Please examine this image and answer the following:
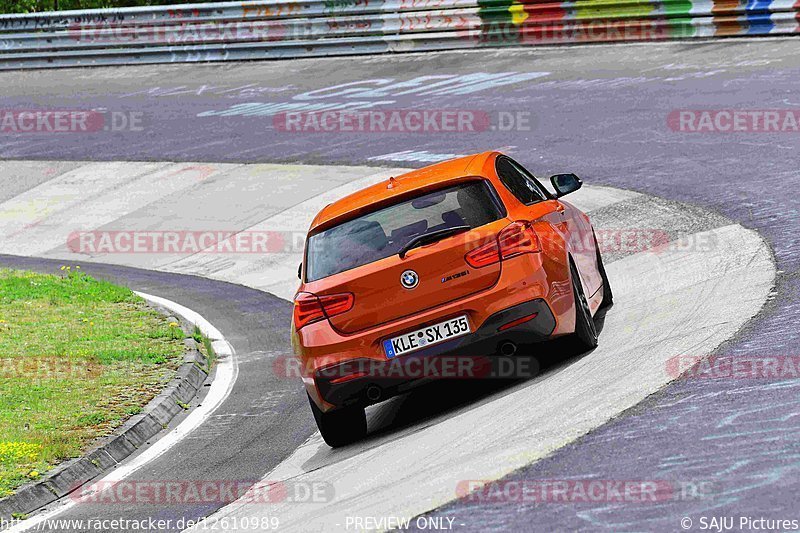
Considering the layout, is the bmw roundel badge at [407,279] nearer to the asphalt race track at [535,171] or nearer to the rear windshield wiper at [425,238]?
the rear windshield wiper at [425,238]

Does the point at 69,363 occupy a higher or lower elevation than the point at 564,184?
lower

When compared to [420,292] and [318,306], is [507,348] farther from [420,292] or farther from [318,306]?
[318,306]

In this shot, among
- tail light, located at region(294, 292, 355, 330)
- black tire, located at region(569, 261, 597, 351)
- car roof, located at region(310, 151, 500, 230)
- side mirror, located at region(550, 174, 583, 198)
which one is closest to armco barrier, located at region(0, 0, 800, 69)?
side mirror, located at region(550, 174, 583, 198)

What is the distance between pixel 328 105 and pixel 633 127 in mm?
7048

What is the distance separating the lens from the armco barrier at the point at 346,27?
2302 centimetres

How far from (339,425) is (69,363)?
3897 mm

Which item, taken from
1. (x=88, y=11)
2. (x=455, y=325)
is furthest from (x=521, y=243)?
(x=88, y=11)

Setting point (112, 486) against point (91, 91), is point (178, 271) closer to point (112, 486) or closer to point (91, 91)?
point (112, 486)

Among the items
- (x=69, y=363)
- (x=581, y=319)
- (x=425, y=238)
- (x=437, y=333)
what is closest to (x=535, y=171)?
(x=69, y=363)

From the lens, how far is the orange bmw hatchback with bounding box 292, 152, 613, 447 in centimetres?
805

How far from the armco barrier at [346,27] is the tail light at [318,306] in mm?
15706

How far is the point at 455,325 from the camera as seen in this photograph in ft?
26.4

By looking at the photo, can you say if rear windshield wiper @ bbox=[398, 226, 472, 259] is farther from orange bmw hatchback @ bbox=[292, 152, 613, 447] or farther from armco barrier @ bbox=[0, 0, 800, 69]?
armco barrier @ bbox=[0, 0, 800, 69]

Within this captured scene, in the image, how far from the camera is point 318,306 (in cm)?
827
